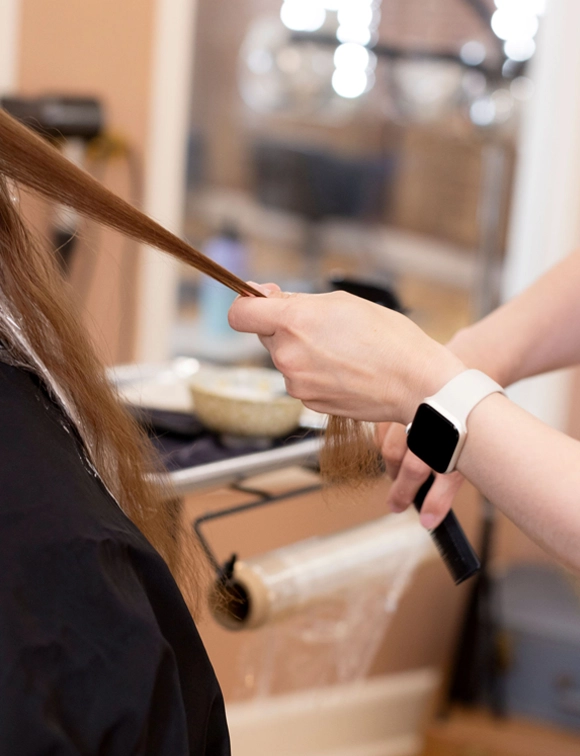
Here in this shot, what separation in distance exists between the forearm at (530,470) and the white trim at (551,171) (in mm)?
1655

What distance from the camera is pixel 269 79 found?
2041 millimetres

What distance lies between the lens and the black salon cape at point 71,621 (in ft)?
1.76

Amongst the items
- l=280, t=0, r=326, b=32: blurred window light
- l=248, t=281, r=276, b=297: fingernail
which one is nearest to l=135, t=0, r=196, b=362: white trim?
l=280, t=0, r=326, b=32: blurred window light

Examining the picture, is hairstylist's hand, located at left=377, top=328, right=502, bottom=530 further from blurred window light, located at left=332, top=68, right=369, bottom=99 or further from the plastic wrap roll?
blurred window light, located at left=332, top=68, right=369, bottom=99

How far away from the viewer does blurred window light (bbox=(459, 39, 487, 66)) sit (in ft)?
7.23

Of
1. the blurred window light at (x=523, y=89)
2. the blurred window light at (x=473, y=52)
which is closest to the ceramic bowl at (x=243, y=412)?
the blurred window light at (x=473, y=52)

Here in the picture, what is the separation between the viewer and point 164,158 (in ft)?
6.64

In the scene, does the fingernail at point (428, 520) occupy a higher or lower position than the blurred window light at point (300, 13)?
lower

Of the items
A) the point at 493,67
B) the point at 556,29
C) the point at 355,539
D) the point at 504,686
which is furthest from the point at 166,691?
the point at 556,29

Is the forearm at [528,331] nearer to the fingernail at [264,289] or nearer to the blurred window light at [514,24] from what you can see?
the fingernail at [264,289]

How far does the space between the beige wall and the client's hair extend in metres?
1.16

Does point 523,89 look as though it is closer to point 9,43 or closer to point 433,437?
point 9,43

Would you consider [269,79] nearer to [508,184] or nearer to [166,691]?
[508,184]

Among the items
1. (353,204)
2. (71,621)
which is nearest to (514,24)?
(353,204)
